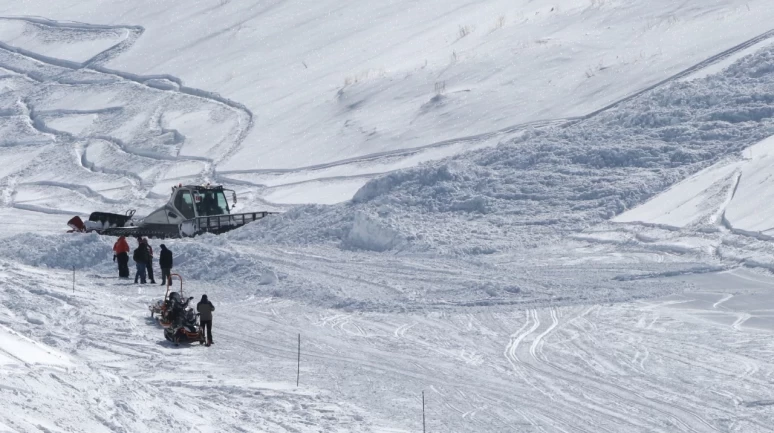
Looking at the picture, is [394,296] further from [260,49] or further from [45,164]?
[260,49]

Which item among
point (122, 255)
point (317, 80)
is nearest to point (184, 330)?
point (122, 255)

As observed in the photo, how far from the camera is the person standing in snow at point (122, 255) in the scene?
20202 mm

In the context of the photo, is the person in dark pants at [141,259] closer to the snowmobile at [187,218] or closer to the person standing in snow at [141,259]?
the person standing in snow at [141,259]

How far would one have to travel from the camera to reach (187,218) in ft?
84.6

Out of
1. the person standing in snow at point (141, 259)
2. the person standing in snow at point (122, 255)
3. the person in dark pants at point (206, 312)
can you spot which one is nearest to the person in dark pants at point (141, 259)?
the person standing in snow at point (141, 259)

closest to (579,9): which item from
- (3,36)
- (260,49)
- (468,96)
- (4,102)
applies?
(468,96)

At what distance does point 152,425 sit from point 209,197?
1607cm

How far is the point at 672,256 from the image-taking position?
2072 cm

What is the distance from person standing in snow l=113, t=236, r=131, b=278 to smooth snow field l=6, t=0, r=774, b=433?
0.39 meters

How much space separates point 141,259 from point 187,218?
613cm

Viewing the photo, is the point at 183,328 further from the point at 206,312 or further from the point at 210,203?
the point at 210,203

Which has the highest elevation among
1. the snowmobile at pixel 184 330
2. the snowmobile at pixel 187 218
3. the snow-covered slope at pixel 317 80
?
the snow-covered slope at pixel 317 80

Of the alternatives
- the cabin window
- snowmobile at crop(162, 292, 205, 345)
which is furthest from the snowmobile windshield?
snowmobile at crop(162, 292, 205, 345)

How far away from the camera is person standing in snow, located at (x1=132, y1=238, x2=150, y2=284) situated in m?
19.6
